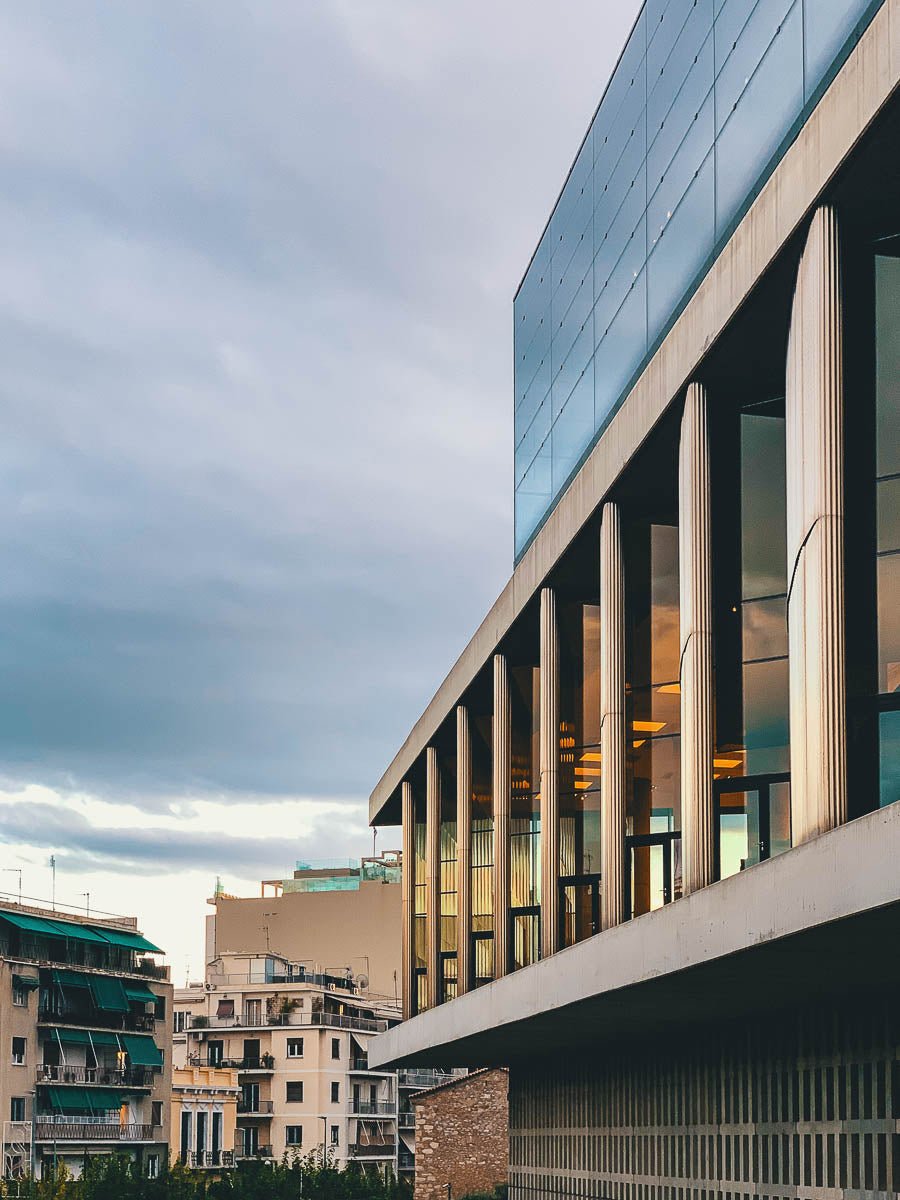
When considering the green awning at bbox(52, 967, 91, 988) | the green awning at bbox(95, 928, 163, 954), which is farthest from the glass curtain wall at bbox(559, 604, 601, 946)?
the green awning at bbox(95, 928, 163, 954)

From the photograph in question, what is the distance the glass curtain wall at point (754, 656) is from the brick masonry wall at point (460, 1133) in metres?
50.8

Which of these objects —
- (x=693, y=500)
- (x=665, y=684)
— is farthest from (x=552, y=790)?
(x=693, y=500)

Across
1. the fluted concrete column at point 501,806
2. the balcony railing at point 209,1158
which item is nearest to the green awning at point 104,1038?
the balcony railing at point 209,1158

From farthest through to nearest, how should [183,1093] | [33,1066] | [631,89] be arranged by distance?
1. [183,1093]
2. [33,1066]
3. [631,89]

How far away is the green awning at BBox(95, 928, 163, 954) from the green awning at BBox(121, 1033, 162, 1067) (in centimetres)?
487

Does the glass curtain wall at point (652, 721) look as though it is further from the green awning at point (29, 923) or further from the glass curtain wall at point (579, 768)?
the green awning at point (29, 923)

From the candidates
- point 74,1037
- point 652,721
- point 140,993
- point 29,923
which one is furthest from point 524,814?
point 140,993

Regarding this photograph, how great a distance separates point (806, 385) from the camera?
1697 cm

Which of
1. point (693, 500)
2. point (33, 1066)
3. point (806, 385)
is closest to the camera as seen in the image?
point (806, 385)

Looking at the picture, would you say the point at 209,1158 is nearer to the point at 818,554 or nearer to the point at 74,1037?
the point at 74,1037

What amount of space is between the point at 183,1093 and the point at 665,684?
3433 inches

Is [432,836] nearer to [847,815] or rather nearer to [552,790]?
[552,790]

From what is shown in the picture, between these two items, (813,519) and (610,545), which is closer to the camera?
(813,519)

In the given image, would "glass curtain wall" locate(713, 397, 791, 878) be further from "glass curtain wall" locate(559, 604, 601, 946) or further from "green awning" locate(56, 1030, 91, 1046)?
"green awning" locate(56, 1030, 91, 1046)
